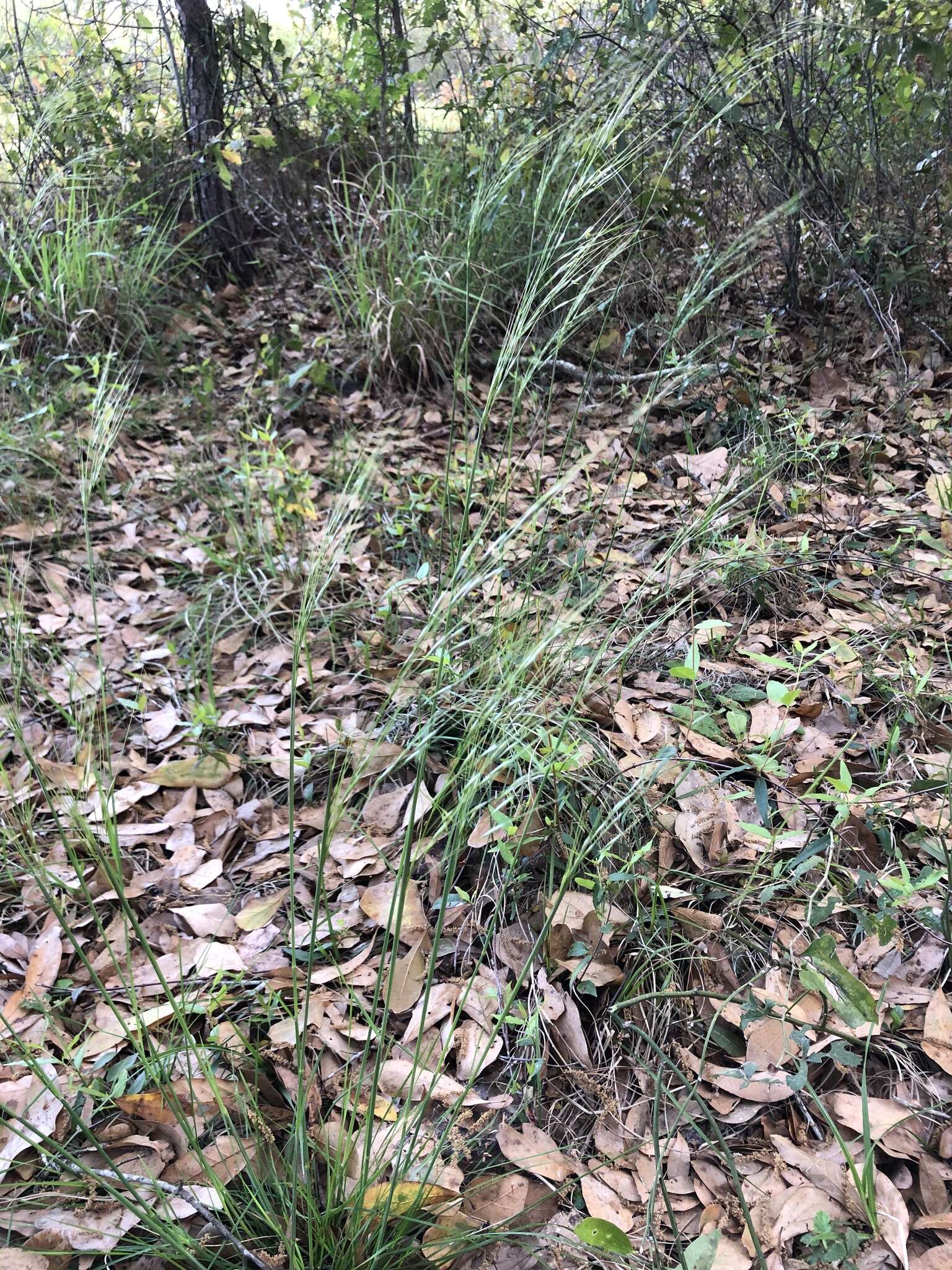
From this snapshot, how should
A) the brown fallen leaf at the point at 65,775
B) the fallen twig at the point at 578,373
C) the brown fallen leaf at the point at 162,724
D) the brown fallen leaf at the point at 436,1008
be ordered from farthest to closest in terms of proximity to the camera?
the fallen twig at the point at 578,373 → the brown fallen leaf at the point at 162,724 → the brown fallen leaf at the point at 65,775 → the brown fallen leaf at the point at 436,1008

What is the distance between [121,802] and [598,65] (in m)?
3.13

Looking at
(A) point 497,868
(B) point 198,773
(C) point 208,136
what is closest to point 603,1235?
(A) point 497,868

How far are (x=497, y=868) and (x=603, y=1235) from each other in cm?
59

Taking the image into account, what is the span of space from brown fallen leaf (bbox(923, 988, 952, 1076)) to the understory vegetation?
0.04ft

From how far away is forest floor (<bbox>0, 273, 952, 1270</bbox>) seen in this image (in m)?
1.07

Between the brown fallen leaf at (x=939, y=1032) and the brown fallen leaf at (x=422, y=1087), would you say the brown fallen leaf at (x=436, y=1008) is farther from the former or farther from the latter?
the brown fallen leaf at (x=939, y=1032)

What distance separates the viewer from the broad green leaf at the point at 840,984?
3.90 feet

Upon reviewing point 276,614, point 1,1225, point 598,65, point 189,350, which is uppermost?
point 598,65

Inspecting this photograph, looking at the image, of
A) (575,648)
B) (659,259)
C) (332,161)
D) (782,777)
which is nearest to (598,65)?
(659,259)

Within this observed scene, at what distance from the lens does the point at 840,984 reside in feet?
3.95

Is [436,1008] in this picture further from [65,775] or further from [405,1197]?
[65,775]

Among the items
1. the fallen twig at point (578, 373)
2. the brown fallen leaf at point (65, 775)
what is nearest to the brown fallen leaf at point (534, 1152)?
the brown fallen leaf at point (65, 775)

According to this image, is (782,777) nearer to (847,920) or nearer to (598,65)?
(847,920)

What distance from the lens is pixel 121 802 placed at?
176cm
